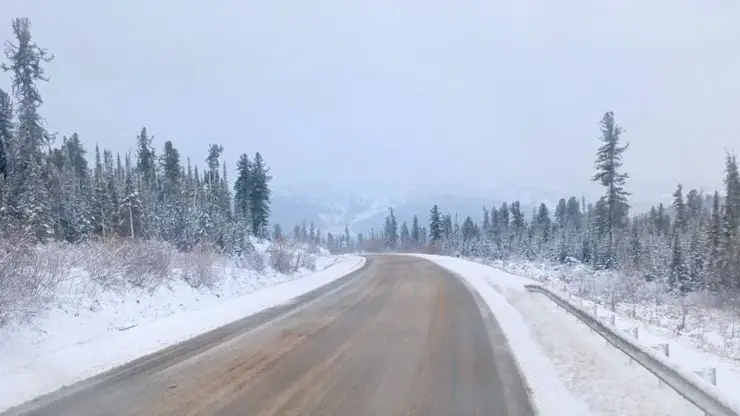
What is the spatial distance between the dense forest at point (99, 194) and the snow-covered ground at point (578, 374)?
39.7ft

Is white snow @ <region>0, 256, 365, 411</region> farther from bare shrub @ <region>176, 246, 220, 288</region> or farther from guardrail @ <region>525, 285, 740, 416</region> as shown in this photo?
guardrail @ <region>525, 285, 740, 416</region>

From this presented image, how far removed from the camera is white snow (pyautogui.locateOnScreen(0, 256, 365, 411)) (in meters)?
8.41

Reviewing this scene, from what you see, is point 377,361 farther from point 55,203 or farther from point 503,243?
point 503,243

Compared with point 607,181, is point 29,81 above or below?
above

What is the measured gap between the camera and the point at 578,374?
8.33m

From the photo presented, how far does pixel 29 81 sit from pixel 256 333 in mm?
42852

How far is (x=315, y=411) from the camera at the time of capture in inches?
255

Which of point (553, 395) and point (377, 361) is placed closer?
point (553, 395)

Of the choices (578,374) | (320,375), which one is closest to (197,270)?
(320,375)

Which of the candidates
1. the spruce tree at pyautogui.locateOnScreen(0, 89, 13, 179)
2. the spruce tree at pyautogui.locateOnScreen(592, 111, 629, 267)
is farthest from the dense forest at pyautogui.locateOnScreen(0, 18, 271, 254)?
the spruce tree at pyautogui.locateOnScreen(592, 111, 629, 267)

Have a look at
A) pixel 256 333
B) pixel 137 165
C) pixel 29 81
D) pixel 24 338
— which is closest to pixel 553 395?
pixel 256 333

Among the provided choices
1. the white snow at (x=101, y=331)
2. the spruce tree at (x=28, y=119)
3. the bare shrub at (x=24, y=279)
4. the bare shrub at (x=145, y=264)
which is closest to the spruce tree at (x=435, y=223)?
the spruce tree at (x=28, y=119)

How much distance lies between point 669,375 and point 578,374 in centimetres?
167

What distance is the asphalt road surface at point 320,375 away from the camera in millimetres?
6695
